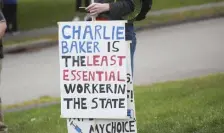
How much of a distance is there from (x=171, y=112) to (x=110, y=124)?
2285 mm

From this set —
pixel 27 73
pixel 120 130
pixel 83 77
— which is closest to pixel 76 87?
pixel 83 77

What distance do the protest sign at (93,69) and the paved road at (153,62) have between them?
226 inches

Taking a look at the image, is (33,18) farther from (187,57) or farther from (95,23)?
(95,23)

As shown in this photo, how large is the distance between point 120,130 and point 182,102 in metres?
3.00

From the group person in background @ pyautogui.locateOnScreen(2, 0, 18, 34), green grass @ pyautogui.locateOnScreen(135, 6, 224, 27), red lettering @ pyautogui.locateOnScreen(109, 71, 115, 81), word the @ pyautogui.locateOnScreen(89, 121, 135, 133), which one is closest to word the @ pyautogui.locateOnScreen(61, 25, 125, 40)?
red lettering @ pyautogui.locateOnScreen(109, 71, 115, 81)

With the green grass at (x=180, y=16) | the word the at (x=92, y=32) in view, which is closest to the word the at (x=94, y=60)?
the word the at (x=92, y=32)

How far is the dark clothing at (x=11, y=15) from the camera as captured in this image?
18.0 metres

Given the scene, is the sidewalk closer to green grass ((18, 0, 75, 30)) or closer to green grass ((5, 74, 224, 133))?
green grass ((18, 0, 75, 30))

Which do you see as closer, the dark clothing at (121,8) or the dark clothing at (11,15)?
the dark clothing at (121,8)

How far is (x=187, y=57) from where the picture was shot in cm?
1457

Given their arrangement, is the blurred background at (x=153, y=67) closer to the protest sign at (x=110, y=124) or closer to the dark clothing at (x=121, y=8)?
the protest sign at (x=110, y=124)

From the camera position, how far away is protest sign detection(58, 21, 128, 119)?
5828 millimetres

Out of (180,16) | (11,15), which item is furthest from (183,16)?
(11,15)

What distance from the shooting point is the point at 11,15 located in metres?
18.4
